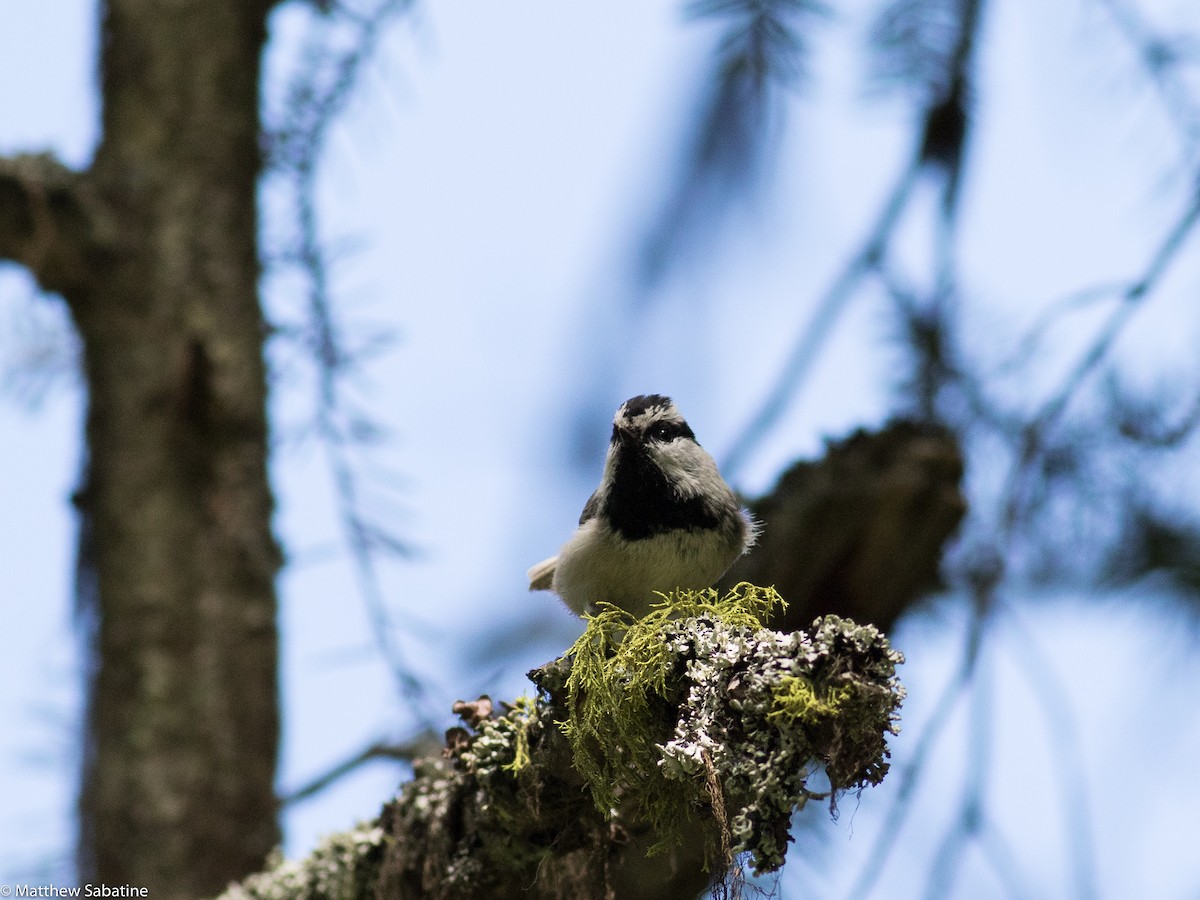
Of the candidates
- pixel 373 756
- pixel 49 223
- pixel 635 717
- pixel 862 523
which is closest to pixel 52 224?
pixel 49 223

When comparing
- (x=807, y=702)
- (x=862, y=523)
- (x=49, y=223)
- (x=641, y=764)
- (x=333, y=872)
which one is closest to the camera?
(x=807, y=702)

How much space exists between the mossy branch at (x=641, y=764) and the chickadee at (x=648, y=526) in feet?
2.30

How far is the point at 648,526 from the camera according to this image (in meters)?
2.77

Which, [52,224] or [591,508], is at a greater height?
[52,224]

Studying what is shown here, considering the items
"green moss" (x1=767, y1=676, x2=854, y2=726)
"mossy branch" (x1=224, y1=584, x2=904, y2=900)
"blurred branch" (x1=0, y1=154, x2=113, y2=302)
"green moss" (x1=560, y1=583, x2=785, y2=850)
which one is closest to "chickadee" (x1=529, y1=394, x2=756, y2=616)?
"mossy branch" (x1=224, y1=584, x2=904, y2=900)

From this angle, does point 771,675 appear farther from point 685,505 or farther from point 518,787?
point 685,505

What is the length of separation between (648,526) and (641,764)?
116 centimetres

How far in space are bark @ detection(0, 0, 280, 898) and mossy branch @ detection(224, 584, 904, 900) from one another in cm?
89

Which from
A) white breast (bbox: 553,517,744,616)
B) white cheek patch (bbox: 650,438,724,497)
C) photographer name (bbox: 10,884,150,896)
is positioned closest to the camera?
white breast (bbox: 553,517,744,616)

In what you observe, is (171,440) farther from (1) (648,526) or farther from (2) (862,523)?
(2) (862,523)

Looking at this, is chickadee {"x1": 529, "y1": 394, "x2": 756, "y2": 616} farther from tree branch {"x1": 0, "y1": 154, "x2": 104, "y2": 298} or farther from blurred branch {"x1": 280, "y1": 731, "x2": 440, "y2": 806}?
tree branch {"x1": 0, "y1": 154, "x2": 104, "y2": 298}

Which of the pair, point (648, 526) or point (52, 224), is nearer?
point (648, 526)

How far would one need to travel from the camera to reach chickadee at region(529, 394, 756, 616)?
8.93 feet

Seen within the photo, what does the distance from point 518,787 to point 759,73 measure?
1.48 metres
